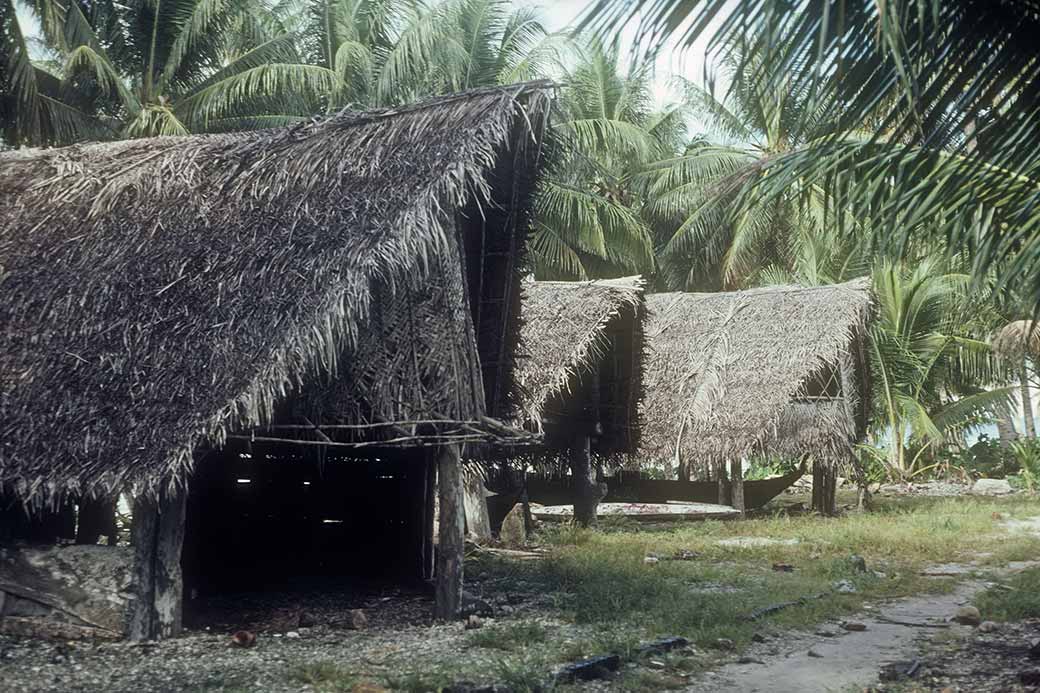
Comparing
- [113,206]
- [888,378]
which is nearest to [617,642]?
[113,206]

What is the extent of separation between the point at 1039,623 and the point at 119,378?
632 cm

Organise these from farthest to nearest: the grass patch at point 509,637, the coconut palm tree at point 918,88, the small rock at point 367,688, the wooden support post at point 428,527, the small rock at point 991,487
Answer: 1. the small rock at point 991,487
2. the wooden support post at point 428,527
3. the grass patch at point 509,637
4. the small rock at point 367,688
5. the coconut palm tree at point 918,88

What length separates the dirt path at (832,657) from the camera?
18.6 ft

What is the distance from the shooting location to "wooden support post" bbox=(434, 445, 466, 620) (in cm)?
755

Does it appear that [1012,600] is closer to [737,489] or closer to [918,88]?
[918,88]

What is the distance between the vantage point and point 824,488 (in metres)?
15.7

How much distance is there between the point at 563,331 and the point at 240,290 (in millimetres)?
5553

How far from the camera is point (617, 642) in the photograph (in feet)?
21.1

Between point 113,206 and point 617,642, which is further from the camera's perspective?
point 113,206

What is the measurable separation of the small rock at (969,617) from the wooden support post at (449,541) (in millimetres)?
3480

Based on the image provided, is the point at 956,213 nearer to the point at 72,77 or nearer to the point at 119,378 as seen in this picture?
the point at 119,378

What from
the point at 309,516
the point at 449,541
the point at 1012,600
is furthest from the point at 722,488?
the point at 449,541

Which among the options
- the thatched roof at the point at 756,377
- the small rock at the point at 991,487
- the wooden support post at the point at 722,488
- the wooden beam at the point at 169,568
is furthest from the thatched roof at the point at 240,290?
the small rock at the point at 991,487

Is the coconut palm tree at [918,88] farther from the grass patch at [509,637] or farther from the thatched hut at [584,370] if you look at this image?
the thatched hut at [584,370]
